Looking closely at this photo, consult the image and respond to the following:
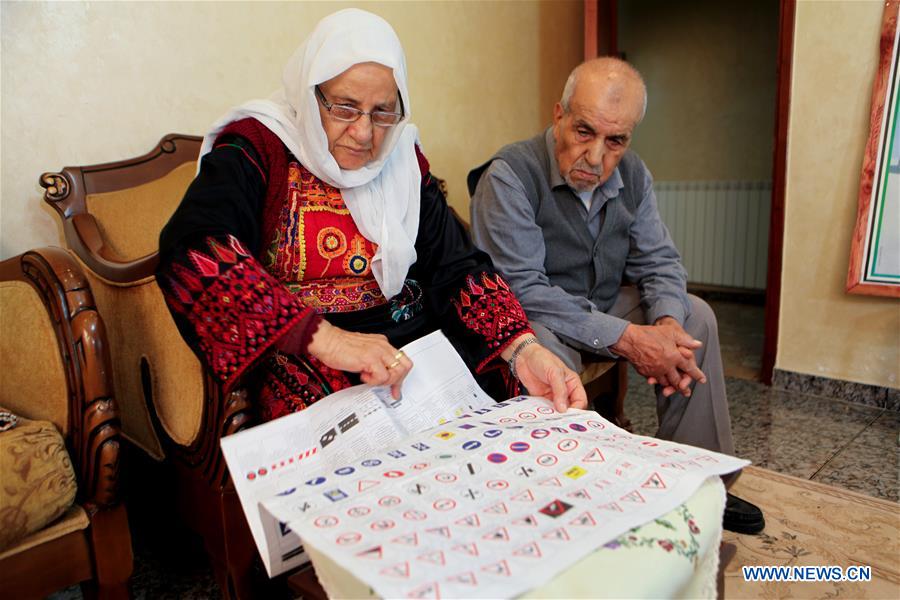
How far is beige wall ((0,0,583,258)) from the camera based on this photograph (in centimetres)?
145

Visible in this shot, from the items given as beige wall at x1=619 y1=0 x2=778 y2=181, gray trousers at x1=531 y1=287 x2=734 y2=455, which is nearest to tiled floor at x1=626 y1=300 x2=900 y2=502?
gray trousers at x1=531 y1=287 x2=734 y2=455

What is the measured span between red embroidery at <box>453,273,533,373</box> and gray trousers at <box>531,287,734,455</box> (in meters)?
0.33

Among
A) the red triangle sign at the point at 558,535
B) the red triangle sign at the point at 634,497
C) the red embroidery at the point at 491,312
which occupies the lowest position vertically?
the red triangle sign at the point at 634,497

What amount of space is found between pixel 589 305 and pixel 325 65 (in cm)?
90

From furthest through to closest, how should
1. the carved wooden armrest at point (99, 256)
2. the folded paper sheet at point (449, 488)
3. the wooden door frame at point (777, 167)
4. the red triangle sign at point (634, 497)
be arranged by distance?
the wooden door frame at point (777, 167) → the carved wooden armrest at point (99, 256) → the red triangle sign at point (634, 497) → the folded paper sheet at point (449, 488)

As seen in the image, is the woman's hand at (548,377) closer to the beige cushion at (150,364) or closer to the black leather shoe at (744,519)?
the beige cushion at (150,364)

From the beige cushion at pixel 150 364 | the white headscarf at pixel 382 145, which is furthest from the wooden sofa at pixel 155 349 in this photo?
the white headscarf at pixel 382 145

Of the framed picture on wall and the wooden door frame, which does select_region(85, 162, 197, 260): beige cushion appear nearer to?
the wooden door frame

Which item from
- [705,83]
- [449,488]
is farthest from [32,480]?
[705,83]

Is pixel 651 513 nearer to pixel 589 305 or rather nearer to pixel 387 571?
pixel 387 571

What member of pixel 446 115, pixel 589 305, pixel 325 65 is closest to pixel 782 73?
pixel 446 115

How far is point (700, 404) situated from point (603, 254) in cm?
47

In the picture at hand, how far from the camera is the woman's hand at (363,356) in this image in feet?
3.09

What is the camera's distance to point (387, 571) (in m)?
0.54
